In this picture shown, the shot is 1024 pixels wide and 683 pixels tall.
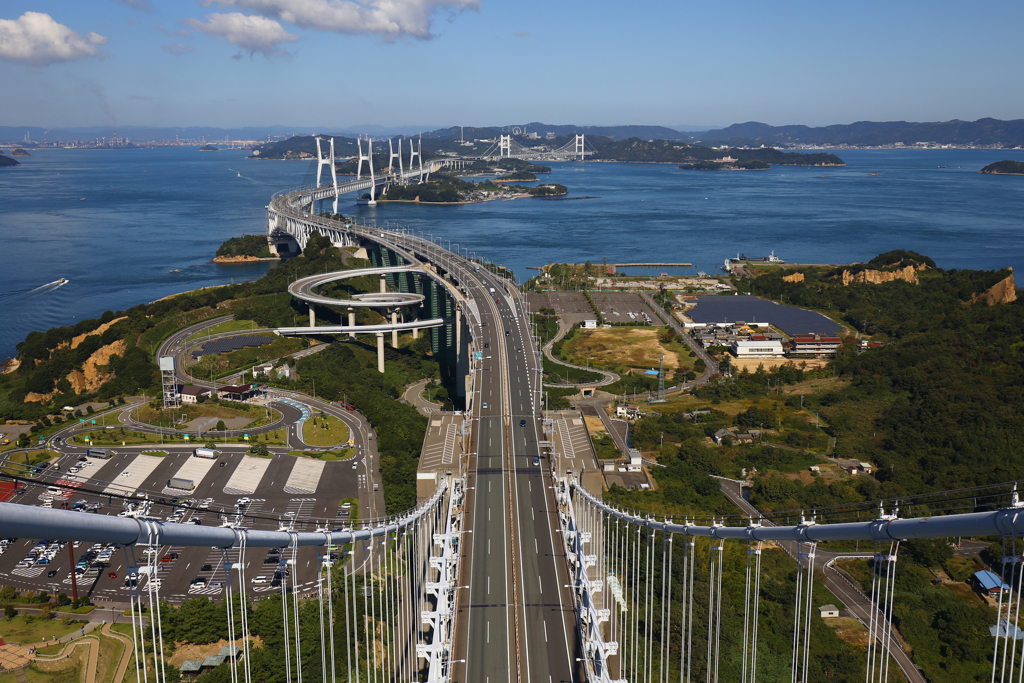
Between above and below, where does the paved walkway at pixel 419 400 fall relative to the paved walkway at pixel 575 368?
below

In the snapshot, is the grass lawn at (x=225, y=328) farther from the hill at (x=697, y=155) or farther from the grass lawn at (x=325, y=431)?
the hill at (x=697, y=155)

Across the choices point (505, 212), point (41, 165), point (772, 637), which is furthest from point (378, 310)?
point (41, 165)

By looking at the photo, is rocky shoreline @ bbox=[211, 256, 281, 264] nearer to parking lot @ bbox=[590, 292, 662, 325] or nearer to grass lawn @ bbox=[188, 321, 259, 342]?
grass lawn @ bbox=[188, 321, 259, 342]

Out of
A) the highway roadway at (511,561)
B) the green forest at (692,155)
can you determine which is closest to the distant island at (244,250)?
the highway roadway at (511,561)

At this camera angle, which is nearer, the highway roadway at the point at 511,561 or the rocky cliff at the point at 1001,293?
the highway roadway at the point at 511,561

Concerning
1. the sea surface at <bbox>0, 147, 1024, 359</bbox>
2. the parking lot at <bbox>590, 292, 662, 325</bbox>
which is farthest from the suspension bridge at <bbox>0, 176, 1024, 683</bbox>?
the sea surface at <bbox>0, 147, 1024, 359</bbox>

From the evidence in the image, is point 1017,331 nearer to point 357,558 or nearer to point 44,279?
point 357,558

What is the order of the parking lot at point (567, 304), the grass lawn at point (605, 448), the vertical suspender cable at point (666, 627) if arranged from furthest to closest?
the parking lot at point (567, 304), the grass lawn at point (605, 448), the vertical suspender cable at point (666, 627)
